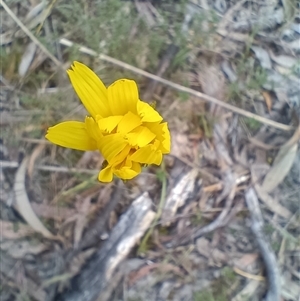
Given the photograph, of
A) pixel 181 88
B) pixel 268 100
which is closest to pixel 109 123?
pixel 181 88

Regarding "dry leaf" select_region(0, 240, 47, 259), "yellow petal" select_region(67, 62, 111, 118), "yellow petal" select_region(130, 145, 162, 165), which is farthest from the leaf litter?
"yellow petal" select_region(130, 145, 162, 165)

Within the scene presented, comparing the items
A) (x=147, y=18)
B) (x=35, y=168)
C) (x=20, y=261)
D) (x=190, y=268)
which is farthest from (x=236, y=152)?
(x=20, y=261)

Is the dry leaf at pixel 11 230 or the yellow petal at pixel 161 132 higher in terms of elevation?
the yellow petal at pixel 161 132

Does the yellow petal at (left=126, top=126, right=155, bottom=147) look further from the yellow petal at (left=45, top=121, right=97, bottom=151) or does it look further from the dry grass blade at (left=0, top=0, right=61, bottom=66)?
the dry grass blade at (left=0, top=0, right=61, bottom=66)

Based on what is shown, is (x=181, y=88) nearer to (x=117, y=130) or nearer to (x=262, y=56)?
(x=262, y=56)

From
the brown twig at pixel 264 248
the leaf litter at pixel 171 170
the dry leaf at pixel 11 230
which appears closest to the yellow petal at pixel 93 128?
the leaf litter at pixel 171 170

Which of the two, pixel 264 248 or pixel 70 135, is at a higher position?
pixel 70 135

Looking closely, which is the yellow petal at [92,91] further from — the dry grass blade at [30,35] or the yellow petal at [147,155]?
the dry grass blade at [30,35]
